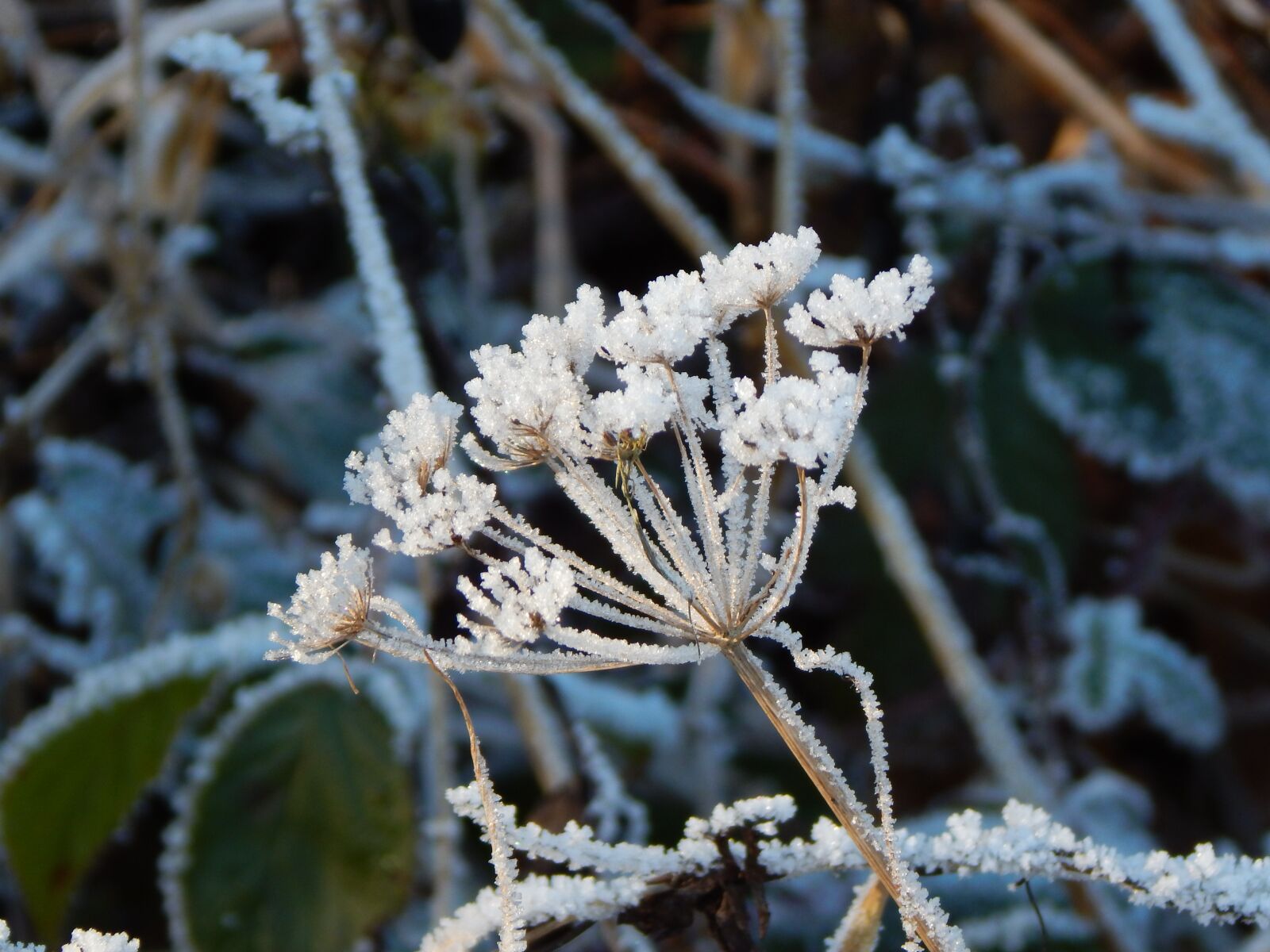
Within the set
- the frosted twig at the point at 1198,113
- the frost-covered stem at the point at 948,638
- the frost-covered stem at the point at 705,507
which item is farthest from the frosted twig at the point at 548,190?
the frost-covered stem at the point at 705,507

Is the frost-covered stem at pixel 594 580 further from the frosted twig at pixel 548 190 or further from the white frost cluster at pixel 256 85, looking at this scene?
the frosted twig at pixel 548 190

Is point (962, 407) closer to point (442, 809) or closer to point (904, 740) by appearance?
point (904, 740)

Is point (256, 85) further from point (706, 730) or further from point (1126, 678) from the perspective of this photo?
point (1126, 678)

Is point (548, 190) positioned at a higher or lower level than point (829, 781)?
higher

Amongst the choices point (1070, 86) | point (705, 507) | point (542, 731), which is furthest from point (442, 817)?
point (1070, 86)

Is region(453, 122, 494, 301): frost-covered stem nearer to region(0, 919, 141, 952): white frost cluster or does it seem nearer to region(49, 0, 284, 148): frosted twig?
region(49, 0, 284, 148): frosted twig

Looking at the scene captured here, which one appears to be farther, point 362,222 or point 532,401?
point 362,222
